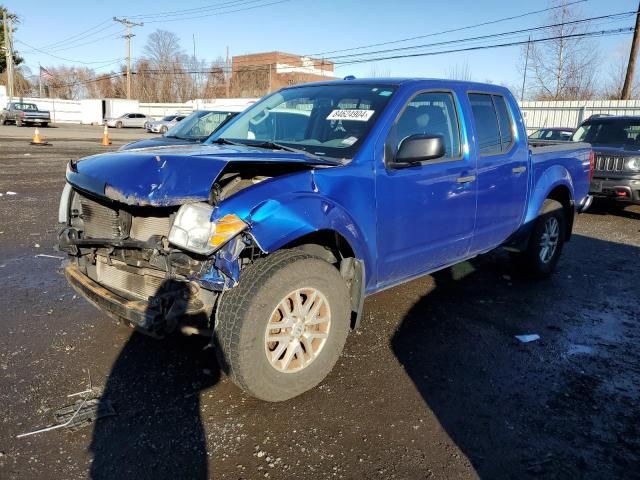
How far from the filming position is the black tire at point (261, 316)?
8.96 feet

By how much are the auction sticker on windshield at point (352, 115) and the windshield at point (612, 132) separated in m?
8.67

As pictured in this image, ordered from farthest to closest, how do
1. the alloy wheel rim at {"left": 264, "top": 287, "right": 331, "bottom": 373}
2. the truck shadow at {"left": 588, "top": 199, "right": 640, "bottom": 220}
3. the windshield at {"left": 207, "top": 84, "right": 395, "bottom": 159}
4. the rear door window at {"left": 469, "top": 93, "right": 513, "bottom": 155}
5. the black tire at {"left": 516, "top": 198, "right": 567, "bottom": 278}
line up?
the truck shadow at {"left": 588, "top": 199, "right": 640, "bottom": 220}, the black tire at {"left": 516, "top": 198, "right": 567, "bottom": 278}, the rear door window at {"left": 469, "top": 93, "right": 513, "bottom": 155}, the windshield at {"left": 207, "top": 84, "right": 395, "bottom": 159}, the alloy wheel rim at {"left": 264, "top": 287, "right": 331, "bottom": 373}

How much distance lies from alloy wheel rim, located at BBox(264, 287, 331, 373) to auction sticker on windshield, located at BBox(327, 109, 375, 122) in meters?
1.35

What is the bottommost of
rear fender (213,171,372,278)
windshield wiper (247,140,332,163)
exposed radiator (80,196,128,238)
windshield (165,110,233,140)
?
exposed radiator (80,196,128,238)

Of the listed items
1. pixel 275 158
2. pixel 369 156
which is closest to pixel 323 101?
pixel 369 156

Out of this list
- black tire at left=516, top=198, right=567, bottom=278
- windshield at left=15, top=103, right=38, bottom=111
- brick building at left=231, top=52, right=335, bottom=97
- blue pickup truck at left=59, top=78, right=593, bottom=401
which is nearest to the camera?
blue pickup truck at left=59, top=78, right=593, bottom=401

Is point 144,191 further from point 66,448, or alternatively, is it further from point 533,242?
point 533,242

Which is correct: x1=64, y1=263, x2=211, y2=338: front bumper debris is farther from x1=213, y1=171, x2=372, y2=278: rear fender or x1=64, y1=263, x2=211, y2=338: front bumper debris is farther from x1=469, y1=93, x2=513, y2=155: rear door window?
x1=469, y1=93, x2=513, y2=155: rear door window

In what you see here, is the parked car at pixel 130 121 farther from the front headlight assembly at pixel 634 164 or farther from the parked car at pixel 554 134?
Answer: the front headlight assembly at pixel 634 164

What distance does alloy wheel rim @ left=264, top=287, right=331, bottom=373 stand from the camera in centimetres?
294

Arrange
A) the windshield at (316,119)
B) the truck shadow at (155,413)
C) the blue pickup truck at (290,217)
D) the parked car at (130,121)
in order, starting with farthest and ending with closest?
the parked car at (130,121) < the windshield at (316,119) < the blue pickup truck at (290,217) < the truck shadow at (155,413)

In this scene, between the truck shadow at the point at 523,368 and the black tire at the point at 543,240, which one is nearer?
the truck shadow at the point at 523,368

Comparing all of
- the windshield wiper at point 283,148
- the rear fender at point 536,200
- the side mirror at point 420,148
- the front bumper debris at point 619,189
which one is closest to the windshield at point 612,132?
the front bumper debris at point 619,189

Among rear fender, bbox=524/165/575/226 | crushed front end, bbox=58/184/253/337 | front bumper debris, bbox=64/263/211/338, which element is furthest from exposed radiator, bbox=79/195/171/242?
rear fender, bbox=524/165/575/226
